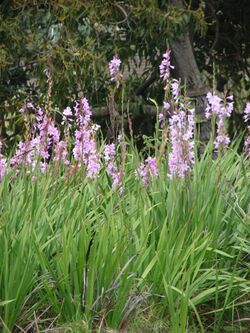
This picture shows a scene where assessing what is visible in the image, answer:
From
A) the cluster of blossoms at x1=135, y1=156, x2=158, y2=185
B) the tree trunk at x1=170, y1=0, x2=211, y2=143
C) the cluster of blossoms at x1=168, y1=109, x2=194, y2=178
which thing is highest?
the tree trunk at x1=170, y1=0, x2=211, y2=143

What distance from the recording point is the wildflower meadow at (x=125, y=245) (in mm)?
3809

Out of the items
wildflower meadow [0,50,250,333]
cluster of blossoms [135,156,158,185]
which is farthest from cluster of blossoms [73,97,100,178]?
cluster of blossoms [135,156,158,185]

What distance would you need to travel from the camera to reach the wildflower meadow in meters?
3.81

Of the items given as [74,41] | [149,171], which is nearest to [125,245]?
[149,171]

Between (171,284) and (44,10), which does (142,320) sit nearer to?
(171,284)

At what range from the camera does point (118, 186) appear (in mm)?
4742

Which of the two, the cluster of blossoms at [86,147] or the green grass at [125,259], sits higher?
the cluster of blossoms at [86,147]

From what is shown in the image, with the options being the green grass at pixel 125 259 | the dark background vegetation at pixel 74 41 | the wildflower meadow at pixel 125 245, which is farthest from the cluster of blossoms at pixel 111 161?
the dark background vegetation at pixel 74 41

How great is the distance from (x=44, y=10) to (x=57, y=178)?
3.46 m

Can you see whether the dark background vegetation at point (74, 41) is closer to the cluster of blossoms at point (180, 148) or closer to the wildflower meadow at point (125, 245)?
the wildflower meadow at point (125, 245)

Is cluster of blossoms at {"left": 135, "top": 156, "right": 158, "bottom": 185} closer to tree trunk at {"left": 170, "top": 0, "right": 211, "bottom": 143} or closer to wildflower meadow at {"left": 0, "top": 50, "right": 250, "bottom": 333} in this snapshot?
wildflower meadow at {"left": 0, "top": 50, "right": 250, "bottom": 333}

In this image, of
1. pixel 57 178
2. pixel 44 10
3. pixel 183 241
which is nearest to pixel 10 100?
pixel 44 10

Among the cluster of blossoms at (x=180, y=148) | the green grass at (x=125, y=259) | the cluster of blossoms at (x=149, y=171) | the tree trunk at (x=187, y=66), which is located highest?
the tree trunk at (x=187, y=66)

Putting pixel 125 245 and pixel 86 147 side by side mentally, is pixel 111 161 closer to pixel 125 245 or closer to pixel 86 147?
pixel 86 147
